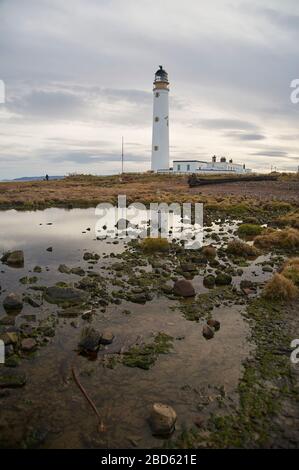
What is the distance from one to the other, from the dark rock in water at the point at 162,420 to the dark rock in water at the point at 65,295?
18.1 ft

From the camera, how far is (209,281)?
13.0 metres

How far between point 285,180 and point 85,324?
47914 millimetres

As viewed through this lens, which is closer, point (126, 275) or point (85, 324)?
point (85, 324)

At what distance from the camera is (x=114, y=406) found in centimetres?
660

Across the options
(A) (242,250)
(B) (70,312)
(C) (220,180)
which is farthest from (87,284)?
(C) (220,180)

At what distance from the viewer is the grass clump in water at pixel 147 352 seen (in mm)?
7922

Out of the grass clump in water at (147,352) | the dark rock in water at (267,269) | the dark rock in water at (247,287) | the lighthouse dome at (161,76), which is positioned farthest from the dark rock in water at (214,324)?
the lighthouse dome at (161,76)

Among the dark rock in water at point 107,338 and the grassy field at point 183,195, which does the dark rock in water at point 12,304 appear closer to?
the dark rock in water at point 107,338

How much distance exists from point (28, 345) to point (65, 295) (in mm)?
3243

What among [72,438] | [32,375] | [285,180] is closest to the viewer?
[72,438]

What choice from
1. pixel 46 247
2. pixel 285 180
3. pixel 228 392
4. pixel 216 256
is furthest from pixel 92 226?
pixel 285 180

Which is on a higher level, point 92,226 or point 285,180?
point 285,180

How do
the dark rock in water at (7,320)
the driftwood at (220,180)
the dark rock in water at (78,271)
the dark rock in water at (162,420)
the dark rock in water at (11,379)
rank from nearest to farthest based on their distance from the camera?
the dark rock in water at (162,420)
the dark rock in water at (11,379)
the dark rock in water at (7,320)
the dark rock in water at (78,271)
the driftwood at (220,180)

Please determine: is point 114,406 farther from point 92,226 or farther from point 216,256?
point 92,226
